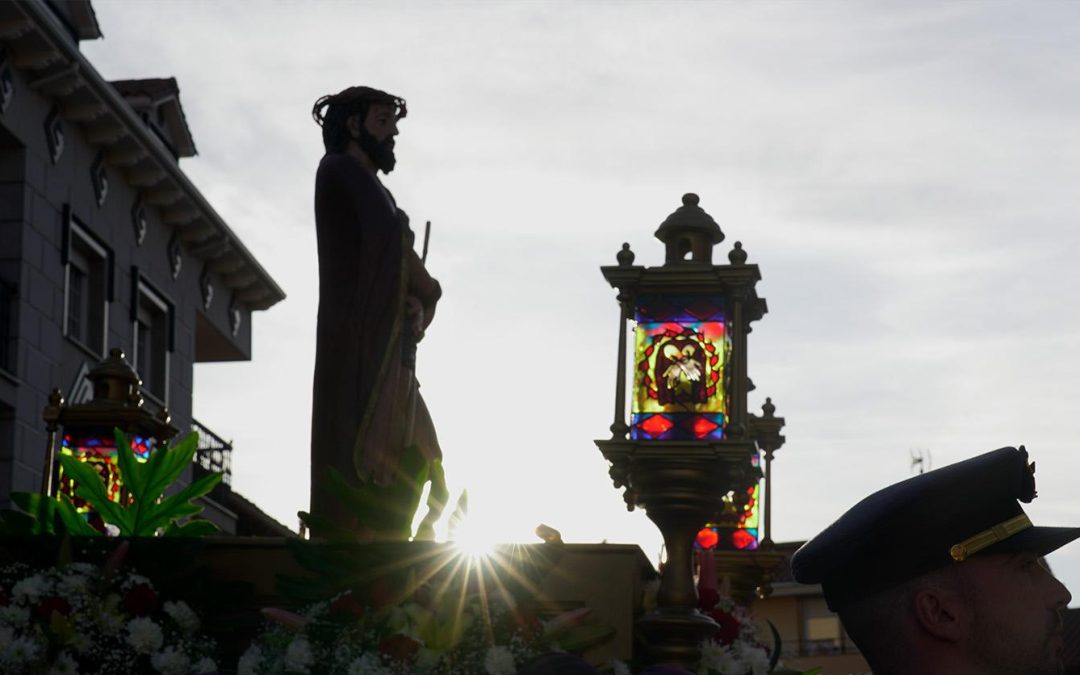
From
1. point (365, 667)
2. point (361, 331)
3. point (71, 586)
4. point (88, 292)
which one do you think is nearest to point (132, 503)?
point (71, 586)

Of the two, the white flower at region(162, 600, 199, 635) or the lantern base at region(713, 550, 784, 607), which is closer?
the white flower at region(162, 600, 199, 635)

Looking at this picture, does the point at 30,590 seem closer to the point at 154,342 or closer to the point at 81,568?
the point at 81,568

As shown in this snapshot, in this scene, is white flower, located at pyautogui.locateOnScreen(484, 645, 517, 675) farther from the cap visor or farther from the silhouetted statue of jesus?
the cap visor

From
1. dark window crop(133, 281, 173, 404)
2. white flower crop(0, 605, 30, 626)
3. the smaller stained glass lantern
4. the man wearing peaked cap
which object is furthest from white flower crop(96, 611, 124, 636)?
dark window crop(133, 281, 173, 404)

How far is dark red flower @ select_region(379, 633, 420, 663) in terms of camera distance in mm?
5625

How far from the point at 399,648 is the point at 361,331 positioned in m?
2.55

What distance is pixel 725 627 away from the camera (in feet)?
22.9

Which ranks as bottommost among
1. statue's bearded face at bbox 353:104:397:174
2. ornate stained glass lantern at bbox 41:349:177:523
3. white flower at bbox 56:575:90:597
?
white flower at bbox 56:575:90:597

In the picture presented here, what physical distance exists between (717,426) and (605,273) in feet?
2.53

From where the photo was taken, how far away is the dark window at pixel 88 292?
24.7 m

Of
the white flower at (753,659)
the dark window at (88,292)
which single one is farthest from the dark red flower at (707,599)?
the dark window at (88,292)

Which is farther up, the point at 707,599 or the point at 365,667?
the point at 707,599

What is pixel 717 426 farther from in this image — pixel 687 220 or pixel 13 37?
pixel 13 37

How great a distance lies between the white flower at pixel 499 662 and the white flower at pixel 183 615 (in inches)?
45.5
